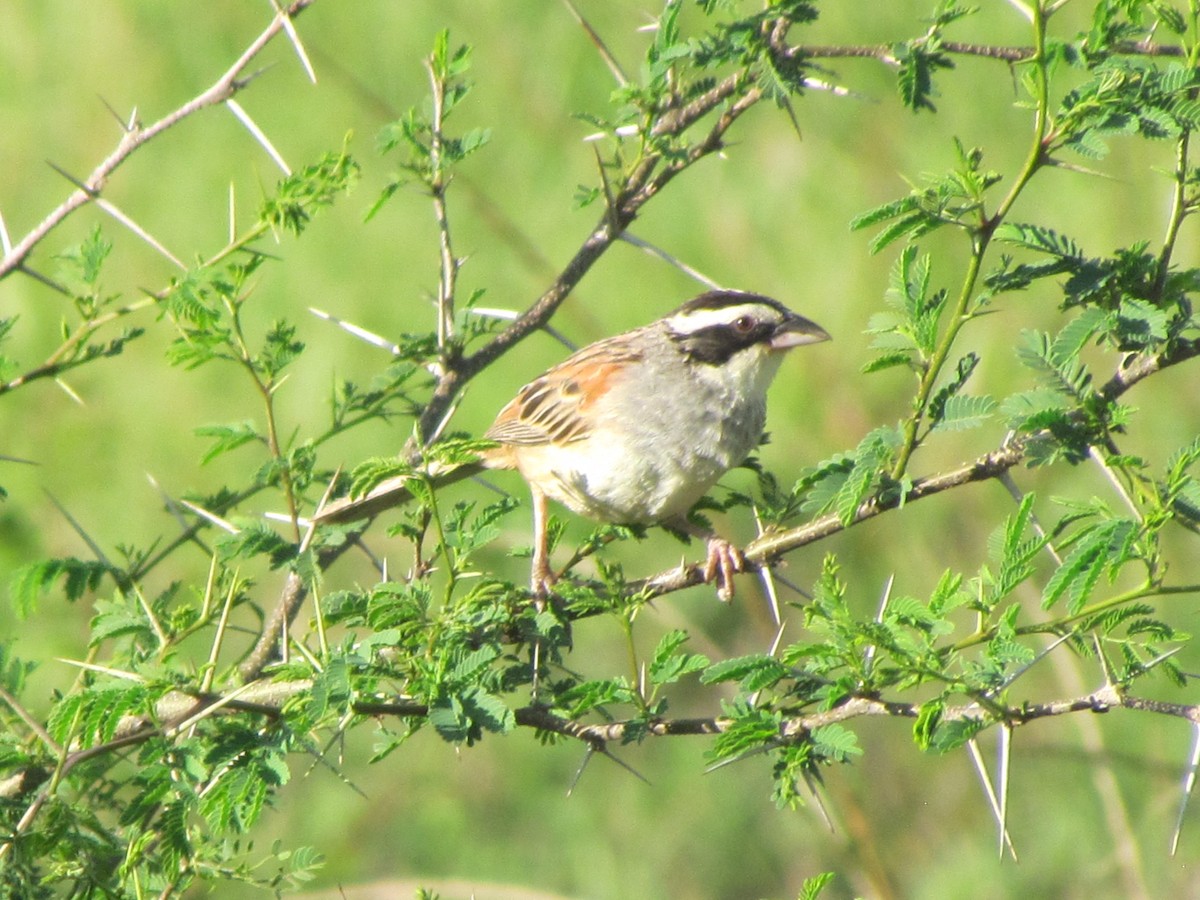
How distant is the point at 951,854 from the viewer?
21.8ft

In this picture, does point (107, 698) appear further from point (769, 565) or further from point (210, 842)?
point (769, 565)

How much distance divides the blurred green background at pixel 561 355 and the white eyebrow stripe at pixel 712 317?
62cm

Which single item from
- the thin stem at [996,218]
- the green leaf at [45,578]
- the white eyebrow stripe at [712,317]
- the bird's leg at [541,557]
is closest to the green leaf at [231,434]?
the green leaf at [45,578]

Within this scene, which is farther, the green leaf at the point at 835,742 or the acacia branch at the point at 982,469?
the acacia branch at the point at 982,469

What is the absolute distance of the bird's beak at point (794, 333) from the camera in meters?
4.94

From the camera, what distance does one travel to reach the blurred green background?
664cm

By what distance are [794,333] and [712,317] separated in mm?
311

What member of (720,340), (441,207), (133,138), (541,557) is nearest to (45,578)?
(133,138)

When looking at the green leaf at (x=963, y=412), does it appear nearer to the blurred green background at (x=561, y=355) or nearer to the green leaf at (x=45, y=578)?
the green leaf at (x=45, y=578)

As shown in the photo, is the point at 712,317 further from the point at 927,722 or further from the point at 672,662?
the point at 927,722

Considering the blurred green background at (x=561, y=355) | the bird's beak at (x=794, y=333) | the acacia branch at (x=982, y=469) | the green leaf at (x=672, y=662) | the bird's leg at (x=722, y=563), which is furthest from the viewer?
the blurred green background at (x=561, y=355)

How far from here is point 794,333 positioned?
499 cm

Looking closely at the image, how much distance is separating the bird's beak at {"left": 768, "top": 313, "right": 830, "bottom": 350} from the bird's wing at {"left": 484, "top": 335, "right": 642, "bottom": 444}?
1.83 feet

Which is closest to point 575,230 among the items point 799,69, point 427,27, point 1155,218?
point 427,27
